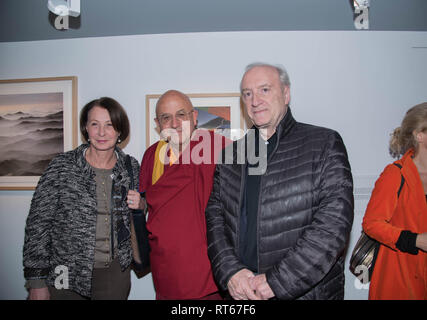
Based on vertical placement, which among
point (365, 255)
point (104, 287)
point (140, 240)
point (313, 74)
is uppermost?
point (313, 74)

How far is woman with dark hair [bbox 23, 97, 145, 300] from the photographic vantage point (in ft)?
4.43

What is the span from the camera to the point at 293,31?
2.00m

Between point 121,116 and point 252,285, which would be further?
point 121,116

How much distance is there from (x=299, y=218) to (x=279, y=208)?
92 mm

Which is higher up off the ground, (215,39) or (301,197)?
(215,39)

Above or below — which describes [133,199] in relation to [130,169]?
below

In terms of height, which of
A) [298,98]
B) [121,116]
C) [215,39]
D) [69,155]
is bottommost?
[69,155]

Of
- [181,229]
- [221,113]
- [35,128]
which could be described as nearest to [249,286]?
[181,229]

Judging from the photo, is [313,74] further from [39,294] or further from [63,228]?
[39,294]

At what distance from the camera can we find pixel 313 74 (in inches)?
78.9

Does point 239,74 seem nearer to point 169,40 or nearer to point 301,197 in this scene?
point 169,40
